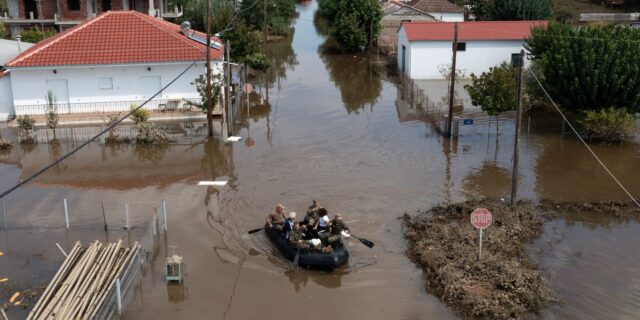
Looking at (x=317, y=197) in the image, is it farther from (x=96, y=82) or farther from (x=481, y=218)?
(x=96, y=82)

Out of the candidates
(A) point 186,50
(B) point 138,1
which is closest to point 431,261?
(A) point 186,50

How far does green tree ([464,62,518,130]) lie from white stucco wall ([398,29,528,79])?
1628cm

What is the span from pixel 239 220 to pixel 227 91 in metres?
10.2

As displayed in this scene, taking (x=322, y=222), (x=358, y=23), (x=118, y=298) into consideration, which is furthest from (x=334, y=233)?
(x=358, y=23)

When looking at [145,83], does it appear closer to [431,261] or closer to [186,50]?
[186,50]

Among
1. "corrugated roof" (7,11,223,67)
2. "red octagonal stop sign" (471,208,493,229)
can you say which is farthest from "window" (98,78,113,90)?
"red octagonal stop sign" (471,208,493,229)

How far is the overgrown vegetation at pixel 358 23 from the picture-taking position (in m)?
58.5

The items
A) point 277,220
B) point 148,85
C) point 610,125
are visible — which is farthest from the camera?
point 148,85

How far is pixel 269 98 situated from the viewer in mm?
40719

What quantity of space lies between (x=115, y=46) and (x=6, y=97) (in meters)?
6.08

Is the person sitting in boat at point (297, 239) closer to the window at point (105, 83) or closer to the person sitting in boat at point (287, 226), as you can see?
the person sitting in boat at point (287, 226)

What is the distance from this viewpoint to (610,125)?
28.4m

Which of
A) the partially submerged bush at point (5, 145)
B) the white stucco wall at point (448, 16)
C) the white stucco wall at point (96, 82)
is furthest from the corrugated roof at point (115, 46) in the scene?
the white stucco wall at point (448, 16)

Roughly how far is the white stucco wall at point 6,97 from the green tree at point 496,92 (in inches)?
912
